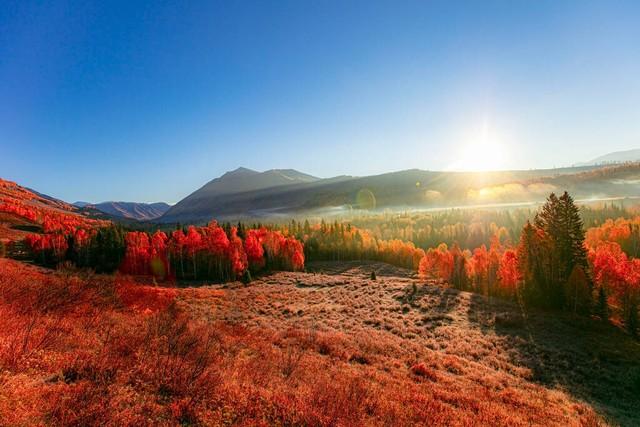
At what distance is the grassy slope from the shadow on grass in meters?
0.11

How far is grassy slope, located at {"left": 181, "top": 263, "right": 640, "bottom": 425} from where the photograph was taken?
1688 cm

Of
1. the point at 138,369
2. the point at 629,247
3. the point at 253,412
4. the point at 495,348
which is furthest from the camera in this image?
the point at 629,247

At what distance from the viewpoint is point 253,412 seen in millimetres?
8930

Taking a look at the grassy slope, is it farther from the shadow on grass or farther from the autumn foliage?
the autumn foliage

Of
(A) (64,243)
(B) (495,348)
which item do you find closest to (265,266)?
(A) (64,243)

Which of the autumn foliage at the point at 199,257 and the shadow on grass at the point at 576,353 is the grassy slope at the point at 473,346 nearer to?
the shadow on grass at the point at 576,353

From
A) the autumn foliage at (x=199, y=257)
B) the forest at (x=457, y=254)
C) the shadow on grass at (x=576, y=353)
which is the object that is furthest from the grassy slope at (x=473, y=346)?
the autumn foliage at (x=199, y=257)

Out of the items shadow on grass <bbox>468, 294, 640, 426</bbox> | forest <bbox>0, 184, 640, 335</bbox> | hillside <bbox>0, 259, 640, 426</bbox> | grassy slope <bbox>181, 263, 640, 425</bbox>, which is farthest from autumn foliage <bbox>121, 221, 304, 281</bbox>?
shadow on grass <bbox>468, 294, 640, 426</bbox>

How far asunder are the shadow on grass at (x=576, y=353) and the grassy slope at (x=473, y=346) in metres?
0.11

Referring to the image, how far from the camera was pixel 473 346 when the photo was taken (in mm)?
29203

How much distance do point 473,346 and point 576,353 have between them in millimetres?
11270

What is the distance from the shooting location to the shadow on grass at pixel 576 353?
21.2 metres

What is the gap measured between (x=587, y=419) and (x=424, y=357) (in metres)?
9.51

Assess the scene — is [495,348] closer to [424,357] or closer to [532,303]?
[424,357]
